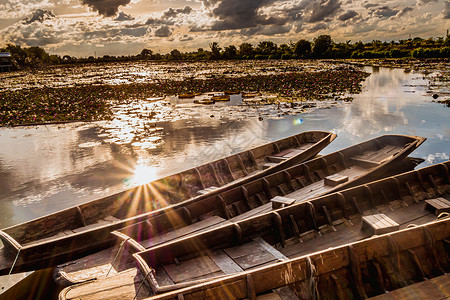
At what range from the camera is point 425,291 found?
16.6ft

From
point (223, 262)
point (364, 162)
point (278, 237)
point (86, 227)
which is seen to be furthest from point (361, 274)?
point (364, 162)

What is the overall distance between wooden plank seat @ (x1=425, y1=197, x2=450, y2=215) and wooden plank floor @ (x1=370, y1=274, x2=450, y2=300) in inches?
100

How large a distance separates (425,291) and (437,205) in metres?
3.25

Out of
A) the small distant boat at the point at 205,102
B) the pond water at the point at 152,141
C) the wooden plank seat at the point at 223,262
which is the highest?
the small distant boat at the point at 205,102

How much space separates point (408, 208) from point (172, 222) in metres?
5.82

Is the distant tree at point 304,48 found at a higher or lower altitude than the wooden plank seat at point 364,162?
higher

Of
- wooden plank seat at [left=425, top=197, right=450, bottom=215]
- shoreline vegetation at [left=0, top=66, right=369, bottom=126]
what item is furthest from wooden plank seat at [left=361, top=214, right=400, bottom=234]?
shoreline vegetation at [left=0, top=66, right=369, bottom=126]

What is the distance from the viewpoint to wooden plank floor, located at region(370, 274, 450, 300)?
16.2 ft

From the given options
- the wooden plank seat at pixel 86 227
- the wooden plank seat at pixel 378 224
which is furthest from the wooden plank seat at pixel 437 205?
the wooden plank seat at pixel 86 227

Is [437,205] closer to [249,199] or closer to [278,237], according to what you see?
[278,237]

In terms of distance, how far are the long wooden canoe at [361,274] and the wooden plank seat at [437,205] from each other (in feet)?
6.00

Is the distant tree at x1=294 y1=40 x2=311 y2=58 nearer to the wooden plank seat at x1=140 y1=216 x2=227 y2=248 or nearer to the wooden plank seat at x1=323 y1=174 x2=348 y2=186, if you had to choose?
the wooden plank seat at x1=323 y1=174 x2=348 y2=186

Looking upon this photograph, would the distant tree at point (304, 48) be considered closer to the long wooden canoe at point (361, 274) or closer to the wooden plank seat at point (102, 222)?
the wooden plank seat at point (102, 222)

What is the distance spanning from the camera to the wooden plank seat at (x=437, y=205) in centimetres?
739
